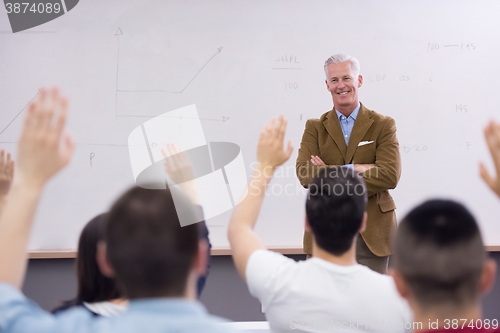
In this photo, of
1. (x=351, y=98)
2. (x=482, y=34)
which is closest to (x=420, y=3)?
(x=482, y=34)

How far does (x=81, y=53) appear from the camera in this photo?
108 inches

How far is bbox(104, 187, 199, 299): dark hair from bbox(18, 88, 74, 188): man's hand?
5.2 inches

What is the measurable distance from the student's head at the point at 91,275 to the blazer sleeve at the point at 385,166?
54.1 inches

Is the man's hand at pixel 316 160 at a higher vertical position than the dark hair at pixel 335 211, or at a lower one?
higher

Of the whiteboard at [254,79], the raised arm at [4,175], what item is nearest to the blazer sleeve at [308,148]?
the whiteboard at [254,79]

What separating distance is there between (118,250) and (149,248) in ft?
0.19

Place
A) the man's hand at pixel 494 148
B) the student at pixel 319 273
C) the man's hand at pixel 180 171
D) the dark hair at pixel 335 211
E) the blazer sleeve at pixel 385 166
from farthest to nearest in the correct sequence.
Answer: the blazer sleeve at pixel 385 166, the man's hand at pixel 180 171, the dark hair at pixel 335 211, the student at pixel 319 273, the man's hand at pixel 494 148

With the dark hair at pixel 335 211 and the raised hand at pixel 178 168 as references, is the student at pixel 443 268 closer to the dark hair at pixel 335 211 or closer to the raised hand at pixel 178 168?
the dark hair at pixel 335 211

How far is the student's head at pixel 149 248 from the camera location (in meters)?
0.73

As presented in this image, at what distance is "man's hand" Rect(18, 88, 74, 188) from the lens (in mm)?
732

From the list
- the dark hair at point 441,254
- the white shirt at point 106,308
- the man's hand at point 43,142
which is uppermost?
the man's hand at point 43,142

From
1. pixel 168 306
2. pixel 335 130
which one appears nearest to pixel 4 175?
pixel 168 306

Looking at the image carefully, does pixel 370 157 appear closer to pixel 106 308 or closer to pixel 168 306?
pixel 106 308

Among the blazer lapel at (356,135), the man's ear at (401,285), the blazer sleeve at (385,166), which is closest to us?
the man's ear at (401,285)
